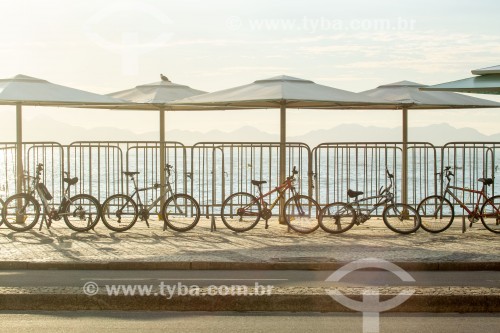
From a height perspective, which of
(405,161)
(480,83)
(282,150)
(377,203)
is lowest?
(377,203)

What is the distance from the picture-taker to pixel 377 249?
43.5 ft

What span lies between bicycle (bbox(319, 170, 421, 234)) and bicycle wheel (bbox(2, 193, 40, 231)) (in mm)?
4978

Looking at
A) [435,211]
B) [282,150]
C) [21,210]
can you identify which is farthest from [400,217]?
[21,210]

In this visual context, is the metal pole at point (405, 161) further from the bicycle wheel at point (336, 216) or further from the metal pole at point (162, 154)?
the metal pole at point (162, 154)

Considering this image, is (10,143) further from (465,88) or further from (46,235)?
(465,88)

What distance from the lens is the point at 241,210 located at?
1570cm

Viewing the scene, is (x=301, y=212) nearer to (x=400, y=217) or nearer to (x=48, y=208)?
(x=400, y=217)

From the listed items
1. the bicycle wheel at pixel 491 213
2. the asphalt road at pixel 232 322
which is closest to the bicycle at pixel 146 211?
the bicycle wheel at pixel 491 213

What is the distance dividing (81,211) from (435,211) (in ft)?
20.4

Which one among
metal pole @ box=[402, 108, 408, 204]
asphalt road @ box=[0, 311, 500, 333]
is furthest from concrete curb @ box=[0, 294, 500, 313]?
metal pole @ box=[402, 108, 408, 204]

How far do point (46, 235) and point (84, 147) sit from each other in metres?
2.54

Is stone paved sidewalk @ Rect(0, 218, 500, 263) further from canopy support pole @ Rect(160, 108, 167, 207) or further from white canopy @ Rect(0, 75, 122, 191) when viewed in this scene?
white canopy @ Rect(0, 75, 122, 191)

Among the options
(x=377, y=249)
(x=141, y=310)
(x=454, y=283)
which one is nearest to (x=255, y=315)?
→ (x=141, y=310)

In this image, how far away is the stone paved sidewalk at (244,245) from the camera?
1220cm
